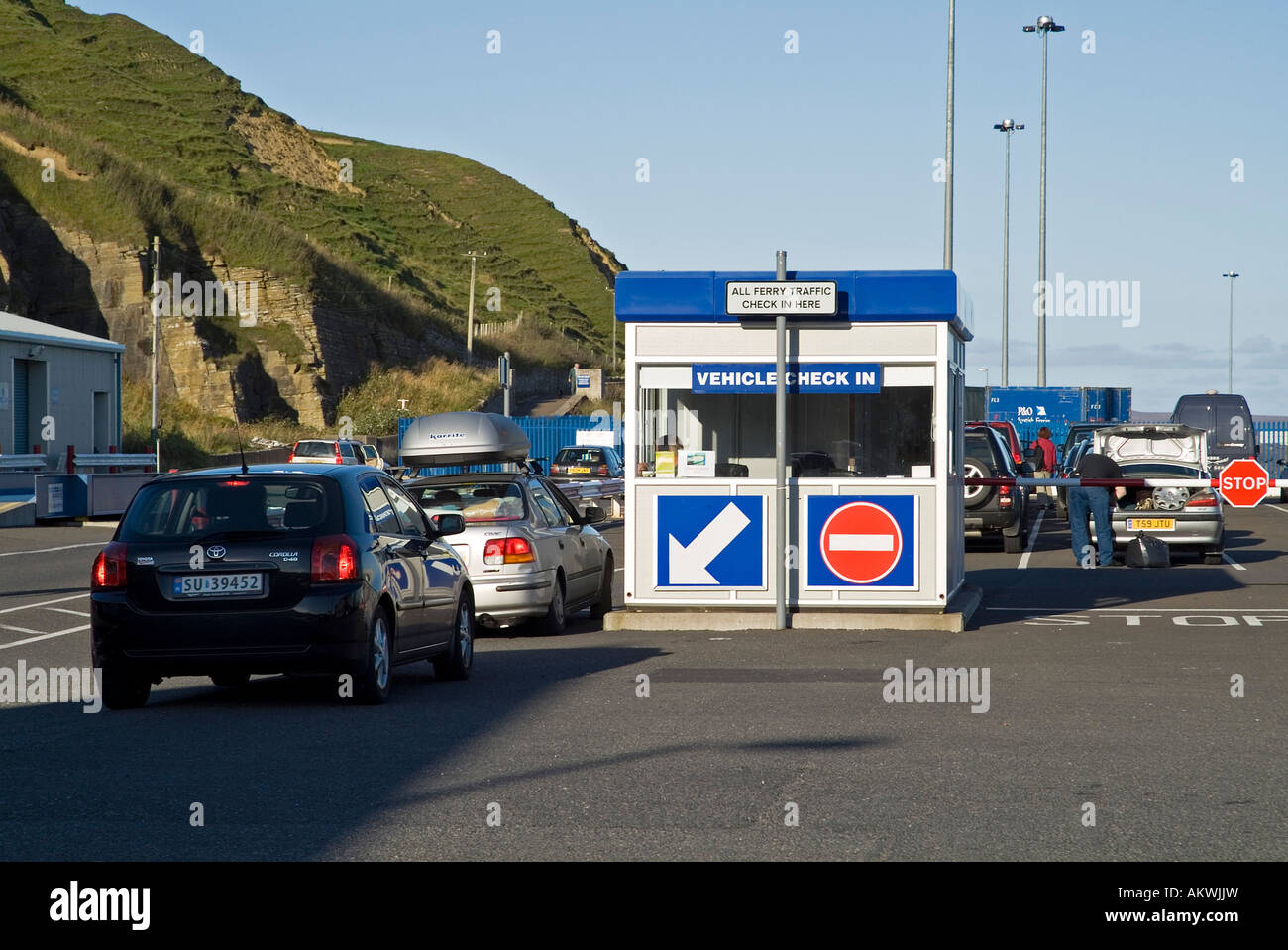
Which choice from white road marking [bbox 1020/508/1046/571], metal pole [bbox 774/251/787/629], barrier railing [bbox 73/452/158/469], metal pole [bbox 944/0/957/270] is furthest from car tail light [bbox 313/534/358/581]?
barrier railing [bbox 73/452/158/469]

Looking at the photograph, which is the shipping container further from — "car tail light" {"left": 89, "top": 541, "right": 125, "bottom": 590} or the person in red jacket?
"car tail light" {"left": 89, "top": 541, "right": 125, "bottom": 590}

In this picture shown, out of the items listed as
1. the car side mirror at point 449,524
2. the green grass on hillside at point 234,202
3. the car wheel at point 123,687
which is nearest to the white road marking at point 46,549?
the car side mirror at point 449,524

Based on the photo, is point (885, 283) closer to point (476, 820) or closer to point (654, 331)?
point (654, 331)

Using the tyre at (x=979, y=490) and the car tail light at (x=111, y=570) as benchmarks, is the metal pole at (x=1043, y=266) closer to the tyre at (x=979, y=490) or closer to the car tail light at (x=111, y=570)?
the tyre at (x=979, y=490)

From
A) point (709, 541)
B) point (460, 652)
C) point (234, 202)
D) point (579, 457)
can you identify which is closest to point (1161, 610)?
point (709, 541)

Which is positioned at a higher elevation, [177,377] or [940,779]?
[177,377]

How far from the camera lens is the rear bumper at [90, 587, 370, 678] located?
10109 millimetres

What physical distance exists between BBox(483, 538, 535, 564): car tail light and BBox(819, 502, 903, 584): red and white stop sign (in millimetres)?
2862

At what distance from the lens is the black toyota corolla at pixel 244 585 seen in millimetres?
10125

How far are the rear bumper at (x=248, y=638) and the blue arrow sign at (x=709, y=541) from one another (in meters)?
Answer: 6.09

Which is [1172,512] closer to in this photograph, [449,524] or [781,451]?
[781,451]
